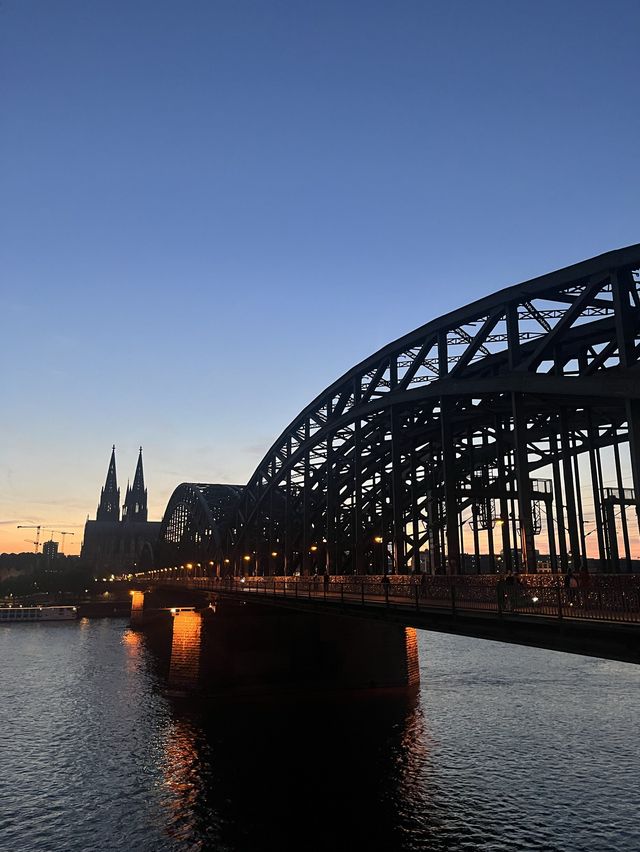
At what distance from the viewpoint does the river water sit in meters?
25.1

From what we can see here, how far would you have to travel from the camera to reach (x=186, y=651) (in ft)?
169


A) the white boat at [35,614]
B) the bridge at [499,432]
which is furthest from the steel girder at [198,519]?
the bridge at [499,432]

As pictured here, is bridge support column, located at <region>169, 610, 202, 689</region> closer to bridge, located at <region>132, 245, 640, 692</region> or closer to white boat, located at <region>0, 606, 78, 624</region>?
bridge, located at <region>132, 245, 640, 692</region>

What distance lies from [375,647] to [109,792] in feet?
82.0

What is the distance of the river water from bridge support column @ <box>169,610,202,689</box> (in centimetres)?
183

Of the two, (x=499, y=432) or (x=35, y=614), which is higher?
(x=499, y=432)

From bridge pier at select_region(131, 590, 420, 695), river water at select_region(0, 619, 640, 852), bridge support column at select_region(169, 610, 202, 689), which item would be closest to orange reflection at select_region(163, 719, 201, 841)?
river water at select_region(0, 619, 640, 852)

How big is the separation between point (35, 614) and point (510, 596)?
128431 millimetres

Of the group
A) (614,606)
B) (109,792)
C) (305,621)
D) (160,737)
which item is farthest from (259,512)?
(614,606)

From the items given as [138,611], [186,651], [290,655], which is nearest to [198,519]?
[138,611]

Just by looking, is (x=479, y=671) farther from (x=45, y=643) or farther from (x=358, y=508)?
(x=45, y=643)

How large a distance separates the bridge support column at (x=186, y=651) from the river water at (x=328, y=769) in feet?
6.02

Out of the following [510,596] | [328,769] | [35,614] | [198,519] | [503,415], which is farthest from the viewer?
[35,614]

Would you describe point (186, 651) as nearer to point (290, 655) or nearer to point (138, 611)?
point (290, 655)
